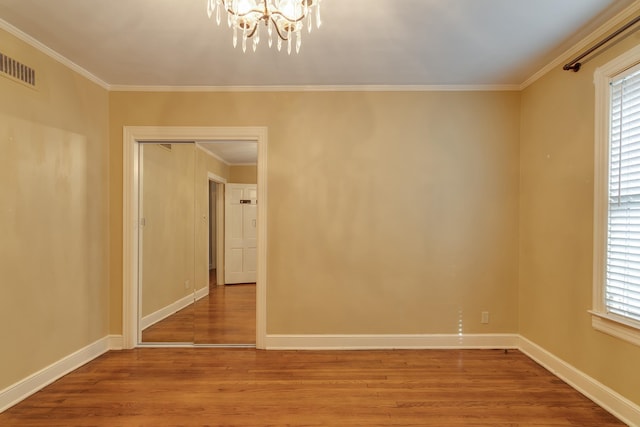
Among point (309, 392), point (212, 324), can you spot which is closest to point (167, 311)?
point (212, 324)

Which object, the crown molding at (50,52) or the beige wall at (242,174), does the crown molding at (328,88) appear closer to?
the crown molding at (50,52)

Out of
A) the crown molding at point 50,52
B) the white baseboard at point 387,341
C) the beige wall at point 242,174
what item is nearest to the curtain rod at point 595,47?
the white baseboard at point 387,341

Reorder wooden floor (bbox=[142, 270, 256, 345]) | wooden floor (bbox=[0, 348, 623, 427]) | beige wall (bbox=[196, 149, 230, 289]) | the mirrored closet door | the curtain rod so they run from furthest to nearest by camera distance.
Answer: beige wall (bbox=[196, 149, 230, 289]), the mirrored closet door, wooden floor (bbox=[142, 270, 256, 345]), wooden floor (bbox=[0, 348, 623, 427]), the curtain rod

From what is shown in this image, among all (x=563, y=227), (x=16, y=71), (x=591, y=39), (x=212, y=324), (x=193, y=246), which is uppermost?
(x=591, y=39)

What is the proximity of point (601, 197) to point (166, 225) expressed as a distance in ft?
14.7

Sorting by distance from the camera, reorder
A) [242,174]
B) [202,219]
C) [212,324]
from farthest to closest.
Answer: [242,174], [202,219], [212,324]

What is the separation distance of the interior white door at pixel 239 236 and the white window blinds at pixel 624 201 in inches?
214

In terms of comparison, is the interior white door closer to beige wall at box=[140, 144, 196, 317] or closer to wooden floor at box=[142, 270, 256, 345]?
wooden floor at box=[142, 270, 256, 345]

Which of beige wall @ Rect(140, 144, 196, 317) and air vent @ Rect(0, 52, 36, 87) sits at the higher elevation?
air vent @ Rect(0, 52, 36, 87)

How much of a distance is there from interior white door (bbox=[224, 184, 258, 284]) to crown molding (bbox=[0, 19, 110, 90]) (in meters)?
3.58

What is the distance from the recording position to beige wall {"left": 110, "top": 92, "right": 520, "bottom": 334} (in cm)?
347

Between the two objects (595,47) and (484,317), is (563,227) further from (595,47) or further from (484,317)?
(595,47)

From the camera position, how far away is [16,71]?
2484 mm

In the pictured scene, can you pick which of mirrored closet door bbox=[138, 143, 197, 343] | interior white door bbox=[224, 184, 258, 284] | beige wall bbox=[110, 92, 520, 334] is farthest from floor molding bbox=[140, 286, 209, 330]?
interior white door bbox=[224, 184, 258, 284]
